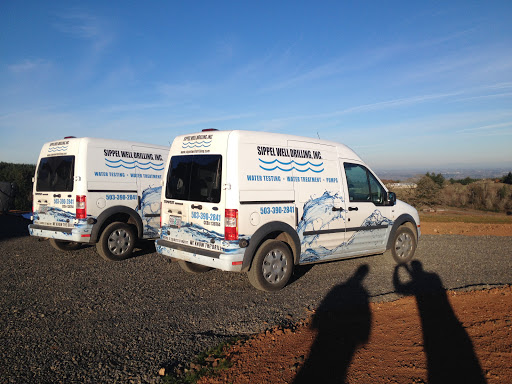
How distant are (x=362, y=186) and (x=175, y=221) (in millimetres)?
3458

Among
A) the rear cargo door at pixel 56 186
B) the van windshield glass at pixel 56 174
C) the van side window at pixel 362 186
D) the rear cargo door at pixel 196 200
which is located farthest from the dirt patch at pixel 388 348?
the van windshield glass at pixel 56 174

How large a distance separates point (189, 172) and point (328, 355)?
3.61 metres

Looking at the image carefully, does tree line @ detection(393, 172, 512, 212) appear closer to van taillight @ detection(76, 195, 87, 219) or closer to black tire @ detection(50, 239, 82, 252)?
black tire @ detection(50, 239, 82, 252)

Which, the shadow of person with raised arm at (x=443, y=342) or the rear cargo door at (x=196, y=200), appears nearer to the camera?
the shadow of person with raised arm at (x=443, y=342)

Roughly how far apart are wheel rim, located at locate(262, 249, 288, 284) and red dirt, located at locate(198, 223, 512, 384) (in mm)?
1145

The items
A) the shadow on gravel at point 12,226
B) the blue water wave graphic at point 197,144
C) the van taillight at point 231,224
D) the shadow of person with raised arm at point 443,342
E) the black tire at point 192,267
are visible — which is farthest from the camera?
the shadow on gravel at point 12,226

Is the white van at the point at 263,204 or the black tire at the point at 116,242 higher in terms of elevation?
the white van at the point at 263,204

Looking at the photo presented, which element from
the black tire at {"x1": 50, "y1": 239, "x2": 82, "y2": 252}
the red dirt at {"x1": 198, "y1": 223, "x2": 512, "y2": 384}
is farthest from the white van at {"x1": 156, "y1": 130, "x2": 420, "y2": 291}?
the black tire at {"x1": 50, "y1": 239, "x2": 82, "y2": 252}

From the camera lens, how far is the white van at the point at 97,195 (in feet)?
26.1

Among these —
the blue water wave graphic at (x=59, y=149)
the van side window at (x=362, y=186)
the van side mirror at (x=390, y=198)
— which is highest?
the blue water wave graphic at (x=59, y=149)

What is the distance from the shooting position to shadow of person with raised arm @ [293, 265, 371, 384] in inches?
135

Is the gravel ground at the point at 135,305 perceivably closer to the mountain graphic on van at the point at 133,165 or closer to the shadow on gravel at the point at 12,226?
the mountain graphic on van at the point at 133,165

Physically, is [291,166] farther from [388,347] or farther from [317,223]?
[388,347]

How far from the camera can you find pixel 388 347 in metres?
3.90
